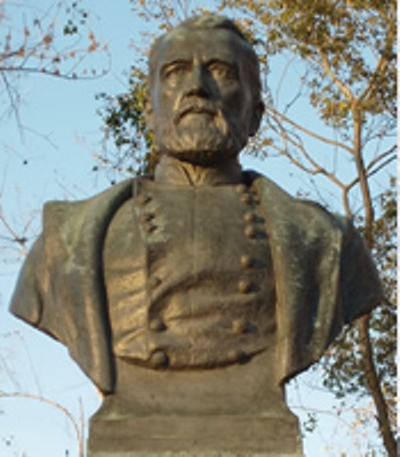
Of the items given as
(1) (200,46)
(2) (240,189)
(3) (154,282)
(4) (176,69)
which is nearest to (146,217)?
(3) (154,282)

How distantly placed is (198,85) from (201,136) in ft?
0.61

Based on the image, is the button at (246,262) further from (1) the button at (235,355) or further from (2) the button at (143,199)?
(2) the button at (143,199)

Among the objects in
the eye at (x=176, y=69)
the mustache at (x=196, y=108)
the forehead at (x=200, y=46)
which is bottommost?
the mustache at (x=196, y=108)

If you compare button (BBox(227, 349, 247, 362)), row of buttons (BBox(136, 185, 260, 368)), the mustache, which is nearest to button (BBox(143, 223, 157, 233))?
row of buttons (BBox(136, 185, 260, 368))

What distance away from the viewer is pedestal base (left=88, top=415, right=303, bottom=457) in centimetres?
420

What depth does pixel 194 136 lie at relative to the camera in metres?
4.65

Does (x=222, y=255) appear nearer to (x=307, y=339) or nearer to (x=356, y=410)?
(x=307, y=339)

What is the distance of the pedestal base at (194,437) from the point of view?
420 cm

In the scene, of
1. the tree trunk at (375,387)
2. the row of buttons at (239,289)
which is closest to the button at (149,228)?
the row of buttons at (239,289)

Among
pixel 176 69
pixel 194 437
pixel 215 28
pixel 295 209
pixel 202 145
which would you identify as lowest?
pixel 194 437

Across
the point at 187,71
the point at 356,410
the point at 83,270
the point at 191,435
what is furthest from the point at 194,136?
the point at 356,410

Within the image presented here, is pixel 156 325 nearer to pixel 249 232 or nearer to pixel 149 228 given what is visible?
pixel 149 228

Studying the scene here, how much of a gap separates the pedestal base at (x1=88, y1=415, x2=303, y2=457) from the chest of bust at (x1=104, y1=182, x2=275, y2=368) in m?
0.23

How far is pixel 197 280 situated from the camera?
4438 mm
